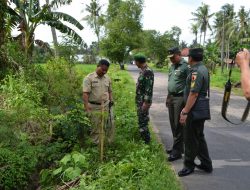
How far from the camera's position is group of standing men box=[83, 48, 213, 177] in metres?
6.04

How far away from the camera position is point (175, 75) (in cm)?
692

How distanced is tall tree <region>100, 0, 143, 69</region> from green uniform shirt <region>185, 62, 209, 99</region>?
4484cm

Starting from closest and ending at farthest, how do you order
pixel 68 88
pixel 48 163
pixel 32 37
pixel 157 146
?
pixel 48 163
pixel 157 146
pixel 68 88
pixel 32 37

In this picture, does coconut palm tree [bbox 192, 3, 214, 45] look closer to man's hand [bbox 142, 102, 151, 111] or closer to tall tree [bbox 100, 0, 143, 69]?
tall tree [bbox 100, 0, 143, 69]

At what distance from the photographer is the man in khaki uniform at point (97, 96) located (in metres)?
6.86

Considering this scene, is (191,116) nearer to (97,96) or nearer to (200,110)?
(200,110)

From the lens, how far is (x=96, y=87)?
6977 millimetres

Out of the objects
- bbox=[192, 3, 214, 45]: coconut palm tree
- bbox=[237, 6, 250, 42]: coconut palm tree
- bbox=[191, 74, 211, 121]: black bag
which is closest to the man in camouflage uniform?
bbox=[191, 74, 211, 121]: black bag

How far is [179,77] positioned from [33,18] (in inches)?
340

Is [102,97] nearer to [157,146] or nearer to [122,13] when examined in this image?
[157,146]

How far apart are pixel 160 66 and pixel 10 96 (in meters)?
49.2

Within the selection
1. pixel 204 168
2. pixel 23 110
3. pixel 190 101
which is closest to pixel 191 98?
pixel 190 101

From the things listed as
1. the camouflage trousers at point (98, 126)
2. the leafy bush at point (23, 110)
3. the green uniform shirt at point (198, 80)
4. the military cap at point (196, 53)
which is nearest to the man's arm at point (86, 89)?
the camouflage trousers at point (98, 126)

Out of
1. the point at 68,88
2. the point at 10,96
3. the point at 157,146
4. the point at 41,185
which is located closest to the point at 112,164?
the point at 41,185
